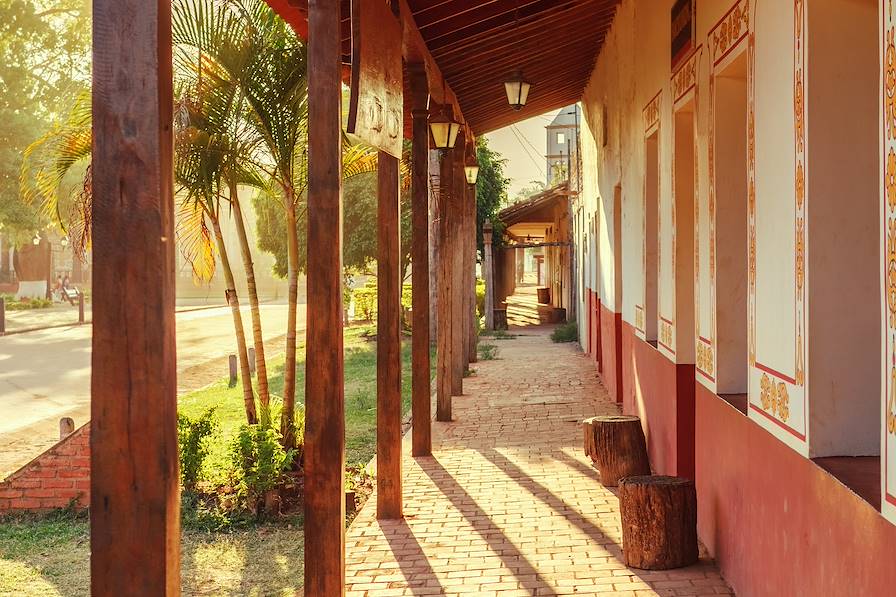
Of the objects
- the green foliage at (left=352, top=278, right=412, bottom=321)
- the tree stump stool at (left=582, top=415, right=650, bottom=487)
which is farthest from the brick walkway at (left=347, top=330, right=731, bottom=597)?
the green foliage at (left=352, top=278, right=412, bottom=321)

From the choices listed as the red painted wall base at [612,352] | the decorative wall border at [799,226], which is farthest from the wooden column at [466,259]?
the decorative wall border at [799,226]

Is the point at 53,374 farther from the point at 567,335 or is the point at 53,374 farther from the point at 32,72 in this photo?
the point at 32,72

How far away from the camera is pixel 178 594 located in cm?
277

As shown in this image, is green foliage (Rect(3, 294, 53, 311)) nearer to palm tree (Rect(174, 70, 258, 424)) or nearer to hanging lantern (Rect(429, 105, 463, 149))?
hanging lantern (Rect(429, 105, 463, 149))

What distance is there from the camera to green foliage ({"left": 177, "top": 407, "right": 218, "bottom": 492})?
8047 millimetres

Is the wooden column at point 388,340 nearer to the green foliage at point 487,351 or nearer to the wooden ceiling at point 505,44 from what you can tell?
the wooden ceiling at point 505,44

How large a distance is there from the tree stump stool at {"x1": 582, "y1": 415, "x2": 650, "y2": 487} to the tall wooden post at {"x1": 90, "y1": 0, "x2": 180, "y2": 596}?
16.5 feet

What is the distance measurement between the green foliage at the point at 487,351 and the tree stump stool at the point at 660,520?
12.3 metres

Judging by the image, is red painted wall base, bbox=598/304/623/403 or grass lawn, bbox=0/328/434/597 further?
red painted wall base, bbox=598/304/623/403

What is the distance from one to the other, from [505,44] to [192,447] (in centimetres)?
474

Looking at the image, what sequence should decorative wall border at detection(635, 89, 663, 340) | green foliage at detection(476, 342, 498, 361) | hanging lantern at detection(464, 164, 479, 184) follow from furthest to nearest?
1. green foliage at detection(476, 342, 498, 361)
2. hanging lantern at detection(464, 164, 479, 184)
3. decorative wall border at detection(635, 89, 663, 340)

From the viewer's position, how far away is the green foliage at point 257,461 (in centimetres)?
755

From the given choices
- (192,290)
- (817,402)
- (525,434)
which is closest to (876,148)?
(817,402)

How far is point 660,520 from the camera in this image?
5.35 m
